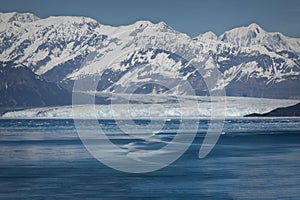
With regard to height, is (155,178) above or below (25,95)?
below

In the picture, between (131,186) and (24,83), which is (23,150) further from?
(24,83)

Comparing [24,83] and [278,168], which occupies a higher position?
[24,83]

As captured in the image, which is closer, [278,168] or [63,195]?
[63,195]

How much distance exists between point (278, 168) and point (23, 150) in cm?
1525

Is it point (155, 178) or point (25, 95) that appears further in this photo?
point (25, 95)

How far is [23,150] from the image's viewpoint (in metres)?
36.2

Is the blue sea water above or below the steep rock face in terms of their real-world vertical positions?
below

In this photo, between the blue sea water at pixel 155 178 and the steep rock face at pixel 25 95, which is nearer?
the blue sea water at pixel 155 178

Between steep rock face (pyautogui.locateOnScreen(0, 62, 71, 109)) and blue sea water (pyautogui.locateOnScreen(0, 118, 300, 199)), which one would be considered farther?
steep rock face (pyautogui.locateOnScreen(0, 62, 71, 109))

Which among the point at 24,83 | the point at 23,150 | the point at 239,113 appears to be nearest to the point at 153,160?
the point at 23,150

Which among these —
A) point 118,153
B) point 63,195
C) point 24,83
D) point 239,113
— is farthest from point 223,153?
point 24,83

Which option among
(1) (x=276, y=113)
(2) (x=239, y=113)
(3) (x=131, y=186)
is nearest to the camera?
(3) (x=131, y=186)

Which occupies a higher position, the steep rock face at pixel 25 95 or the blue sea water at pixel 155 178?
the steep rock face at pixel 25 95

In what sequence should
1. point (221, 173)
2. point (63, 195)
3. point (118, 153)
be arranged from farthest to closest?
point (118, 153), point (221, 173), point (63, 195)
